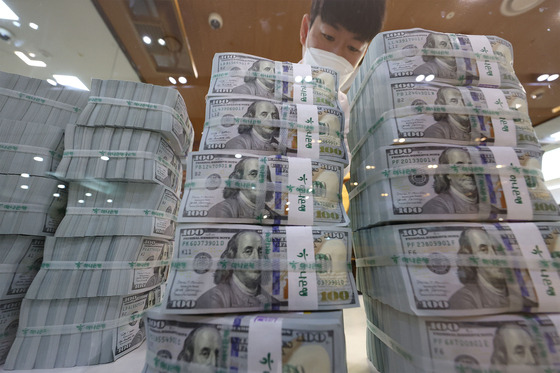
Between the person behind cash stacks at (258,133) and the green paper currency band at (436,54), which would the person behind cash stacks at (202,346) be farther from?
the green paper currency band at (436,54)

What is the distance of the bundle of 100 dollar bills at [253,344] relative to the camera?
0.67 meters

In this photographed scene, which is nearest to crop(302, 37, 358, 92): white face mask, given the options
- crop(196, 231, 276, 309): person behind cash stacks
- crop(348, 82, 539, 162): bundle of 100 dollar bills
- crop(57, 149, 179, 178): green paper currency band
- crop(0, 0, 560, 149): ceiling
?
crop(0, 0, 560, 149): ceiling

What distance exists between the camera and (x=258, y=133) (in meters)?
1.01

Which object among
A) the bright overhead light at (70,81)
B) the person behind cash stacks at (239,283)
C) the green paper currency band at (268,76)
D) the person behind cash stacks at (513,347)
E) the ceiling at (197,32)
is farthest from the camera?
the ceiling at (197,32)

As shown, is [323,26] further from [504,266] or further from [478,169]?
[504,266]

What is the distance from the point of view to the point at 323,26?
1.75m

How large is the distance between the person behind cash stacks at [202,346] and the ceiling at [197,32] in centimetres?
177

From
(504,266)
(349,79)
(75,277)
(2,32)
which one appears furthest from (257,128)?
(2,32)

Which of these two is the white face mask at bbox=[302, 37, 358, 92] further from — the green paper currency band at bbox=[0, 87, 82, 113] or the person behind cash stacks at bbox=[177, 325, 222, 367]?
the person behind cash stacks at bbox=[177, 325, 222, 367]

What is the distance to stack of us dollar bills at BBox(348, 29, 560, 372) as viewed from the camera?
0.68 m

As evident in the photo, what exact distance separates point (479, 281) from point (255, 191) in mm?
820

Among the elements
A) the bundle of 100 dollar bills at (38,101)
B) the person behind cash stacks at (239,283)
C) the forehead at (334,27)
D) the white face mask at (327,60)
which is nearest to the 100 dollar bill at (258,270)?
the person behind cash stacks at (239,283)

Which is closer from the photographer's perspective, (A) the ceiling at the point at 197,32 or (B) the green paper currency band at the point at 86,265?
(B) the green paper currency band at the point at 86,265

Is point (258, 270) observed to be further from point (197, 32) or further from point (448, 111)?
point (197, 32)
